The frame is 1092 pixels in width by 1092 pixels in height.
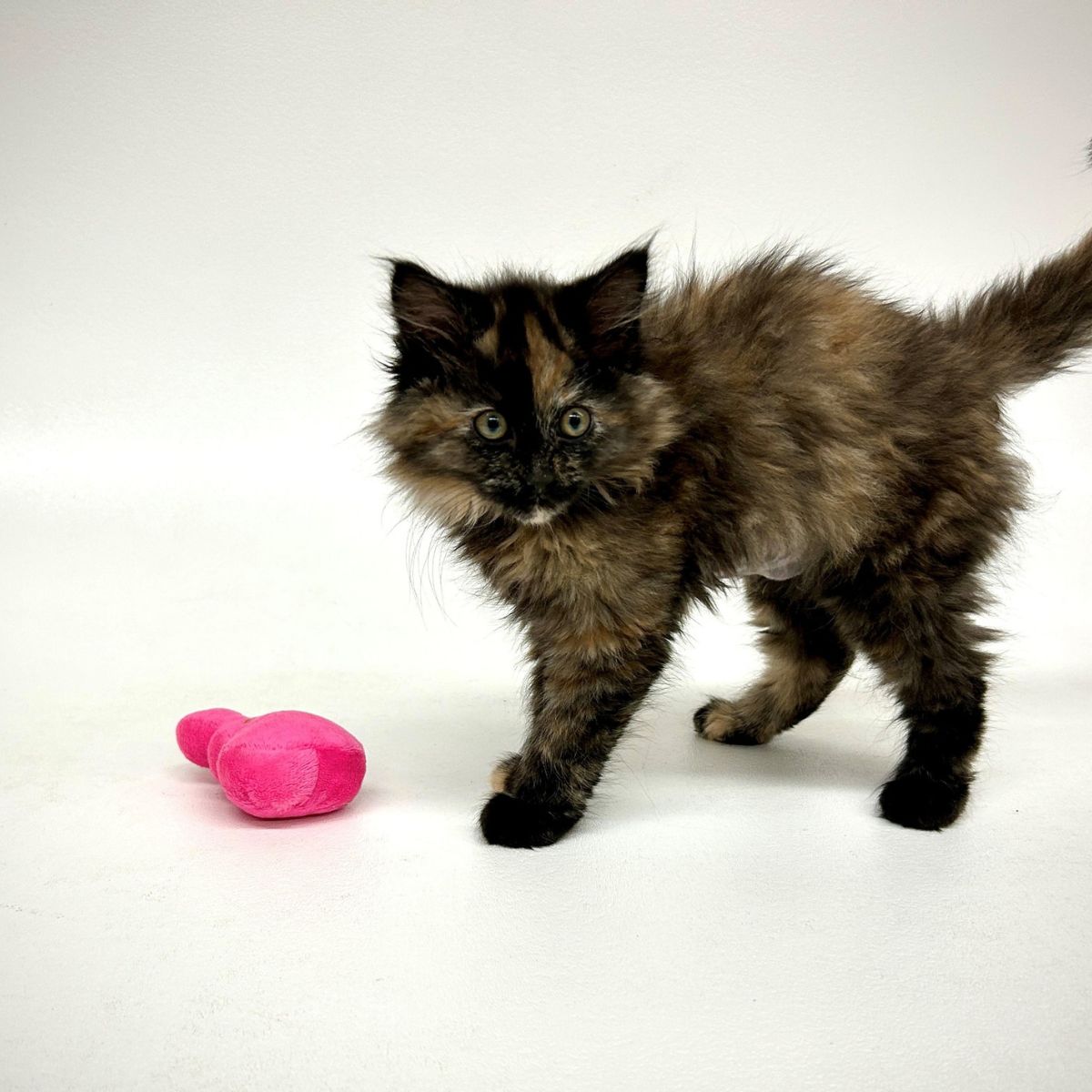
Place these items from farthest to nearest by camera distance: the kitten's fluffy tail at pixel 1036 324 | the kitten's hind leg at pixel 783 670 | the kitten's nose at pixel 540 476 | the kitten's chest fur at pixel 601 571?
the kitten's hind leg at pixel 783 670 < the kitten's fluffy tail at pixel 1036 324 < the kitten's chest fur at pixel 601 571 < the kitten's nose at pixel 540 476

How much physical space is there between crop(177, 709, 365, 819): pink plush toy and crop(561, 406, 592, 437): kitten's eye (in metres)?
0.84

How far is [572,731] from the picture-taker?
8.03ft

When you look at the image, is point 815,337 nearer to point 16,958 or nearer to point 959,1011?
point 959,1011

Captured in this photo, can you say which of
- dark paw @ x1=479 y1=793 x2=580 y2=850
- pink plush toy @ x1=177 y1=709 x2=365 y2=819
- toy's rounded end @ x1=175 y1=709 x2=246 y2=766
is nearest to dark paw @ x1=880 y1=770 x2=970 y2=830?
dark paw @ x1=479 y1=793 x2=580 y2=850

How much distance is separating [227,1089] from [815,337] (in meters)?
1.87

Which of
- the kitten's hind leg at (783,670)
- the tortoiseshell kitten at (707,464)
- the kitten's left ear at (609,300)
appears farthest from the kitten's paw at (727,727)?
the kitten's left ear at (609,300)

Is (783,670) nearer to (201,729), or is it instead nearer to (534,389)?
(534,389)

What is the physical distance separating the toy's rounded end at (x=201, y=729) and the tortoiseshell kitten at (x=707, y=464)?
639 millimetres

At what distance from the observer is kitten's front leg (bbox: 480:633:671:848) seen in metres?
2.41

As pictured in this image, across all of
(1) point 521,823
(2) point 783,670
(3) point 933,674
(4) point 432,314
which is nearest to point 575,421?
(4) point 432,314

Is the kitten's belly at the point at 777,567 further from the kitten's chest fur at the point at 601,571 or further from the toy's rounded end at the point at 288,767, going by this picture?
the toy's rounded end at the point at 288,767

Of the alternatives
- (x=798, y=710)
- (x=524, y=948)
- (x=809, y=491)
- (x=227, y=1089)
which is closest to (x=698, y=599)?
(x=809, y=491)

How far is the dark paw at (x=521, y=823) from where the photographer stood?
94.2 inches

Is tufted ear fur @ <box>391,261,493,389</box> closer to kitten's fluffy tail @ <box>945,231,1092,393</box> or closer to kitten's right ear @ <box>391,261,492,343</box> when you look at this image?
kitten's right ear @ <box>391,261,492,343</box>
